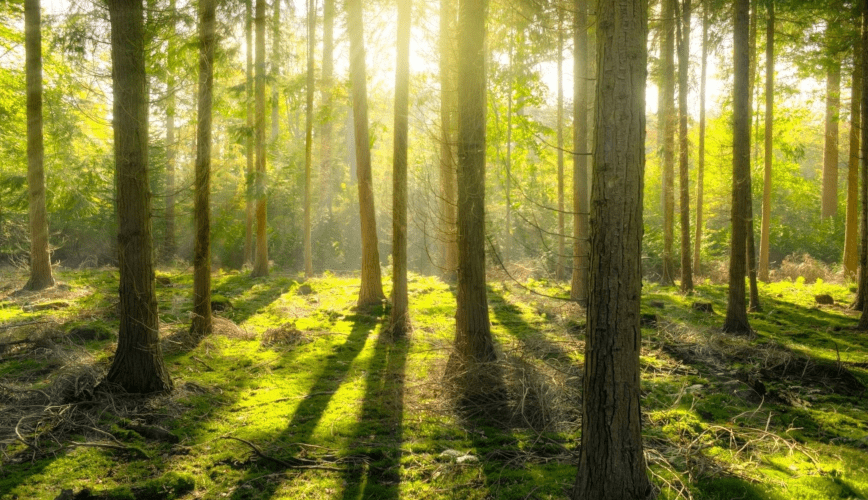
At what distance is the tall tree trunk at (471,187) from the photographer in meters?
6.77

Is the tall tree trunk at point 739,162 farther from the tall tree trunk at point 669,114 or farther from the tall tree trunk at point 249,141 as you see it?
the tall tree trunk at point 249,141

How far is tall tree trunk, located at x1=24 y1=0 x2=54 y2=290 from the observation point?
12695 millimetres

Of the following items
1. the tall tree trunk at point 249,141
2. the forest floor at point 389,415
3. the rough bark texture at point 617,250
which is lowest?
the forest floor at point 389,415

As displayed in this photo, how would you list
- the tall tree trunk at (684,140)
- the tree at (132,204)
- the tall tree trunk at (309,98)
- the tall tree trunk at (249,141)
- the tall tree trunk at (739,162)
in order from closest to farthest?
the tree at (132,204) → the tall tree trunk at (739,162) → the tall tree trunk at (249,141) → the tall tree trunk at (684,140) → the tall tree trunk at (309,98)

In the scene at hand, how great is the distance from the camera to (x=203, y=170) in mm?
Result: 8430

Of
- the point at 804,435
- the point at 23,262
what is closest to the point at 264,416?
the point at 804,435

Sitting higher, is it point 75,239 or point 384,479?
point 75,239

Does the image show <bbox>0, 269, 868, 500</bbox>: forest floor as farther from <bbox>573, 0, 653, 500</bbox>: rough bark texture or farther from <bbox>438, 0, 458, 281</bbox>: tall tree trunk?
<bbox>438, 0, 458, 281</bbox>: tall tree trunk

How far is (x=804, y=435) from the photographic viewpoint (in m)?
5.42

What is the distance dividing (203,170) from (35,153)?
307 inches

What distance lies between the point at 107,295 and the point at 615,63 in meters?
11.6

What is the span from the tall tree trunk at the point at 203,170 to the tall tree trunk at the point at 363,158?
118 inches

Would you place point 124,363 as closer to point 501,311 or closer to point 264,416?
point 264,416

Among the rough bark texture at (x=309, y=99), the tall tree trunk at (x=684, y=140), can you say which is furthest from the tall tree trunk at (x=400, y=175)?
the tall tree trunk at (x=684, y=140)
